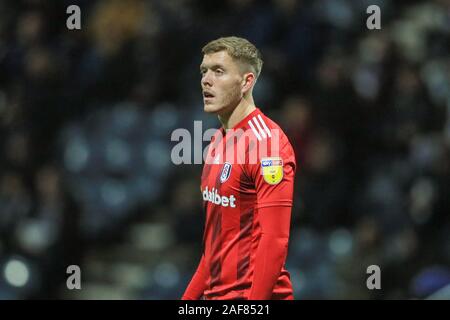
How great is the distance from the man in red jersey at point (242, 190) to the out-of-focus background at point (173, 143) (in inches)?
108

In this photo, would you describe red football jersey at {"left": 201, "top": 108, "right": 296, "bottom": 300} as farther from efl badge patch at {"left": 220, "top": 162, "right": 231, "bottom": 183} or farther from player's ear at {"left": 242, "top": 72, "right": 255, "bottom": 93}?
player's ear at {"left": 242, "top": 72, "right": 255, "bottom": 93}

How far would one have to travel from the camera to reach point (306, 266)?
21.7 feet

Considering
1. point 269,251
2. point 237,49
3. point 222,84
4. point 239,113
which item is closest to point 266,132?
point 239,113

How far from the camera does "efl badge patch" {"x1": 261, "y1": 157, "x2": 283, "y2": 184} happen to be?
136 inches

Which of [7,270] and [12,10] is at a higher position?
[12,10]

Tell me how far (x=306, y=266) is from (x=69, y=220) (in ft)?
6.44

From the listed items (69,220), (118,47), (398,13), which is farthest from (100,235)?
(398,13)

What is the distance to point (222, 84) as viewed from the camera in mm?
3766

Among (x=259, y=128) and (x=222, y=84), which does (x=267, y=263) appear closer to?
(x=259, y=128)

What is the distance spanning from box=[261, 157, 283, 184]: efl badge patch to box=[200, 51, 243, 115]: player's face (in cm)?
43

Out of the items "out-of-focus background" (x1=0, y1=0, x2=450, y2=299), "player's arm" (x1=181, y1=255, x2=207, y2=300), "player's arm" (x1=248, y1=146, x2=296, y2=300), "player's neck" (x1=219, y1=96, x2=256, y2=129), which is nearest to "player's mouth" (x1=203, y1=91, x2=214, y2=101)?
"player's neck" (x1=219, y1=96, x2=256, y2=129)

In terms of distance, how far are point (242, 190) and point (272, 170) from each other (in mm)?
225
